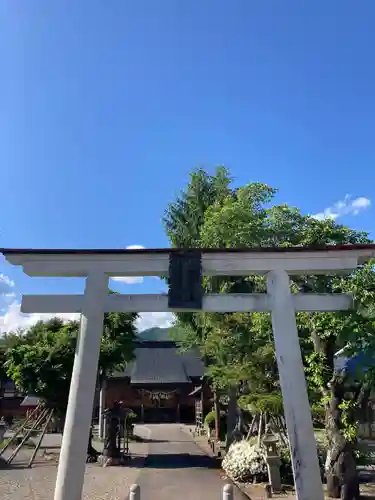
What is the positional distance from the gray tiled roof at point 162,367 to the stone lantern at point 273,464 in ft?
89.6

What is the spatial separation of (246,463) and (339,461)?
4.58 metres

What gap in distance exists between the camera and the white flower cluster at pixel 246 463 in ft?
45.5

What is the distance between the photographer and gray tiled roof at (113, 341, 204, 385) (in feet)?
138

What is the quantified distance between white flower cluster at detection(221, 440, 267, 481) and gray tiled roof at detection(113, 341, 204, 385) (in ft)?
84.9

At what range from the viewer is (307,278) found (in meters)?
10.8

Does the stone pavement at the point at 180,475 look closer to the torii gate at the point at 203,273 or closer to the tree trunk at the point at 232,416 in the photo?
the tree trunk at the point at 232,416

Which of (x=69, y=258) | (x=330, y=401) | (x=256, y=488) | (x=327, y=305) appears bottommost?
(x=256, y=488)

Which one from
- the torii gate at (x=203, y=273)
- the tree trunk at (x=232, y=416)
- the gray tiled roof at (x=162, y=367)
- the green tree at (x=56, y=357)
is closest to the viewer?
the torii gate at (x=203, y=273)

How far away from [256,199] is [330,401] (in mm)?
7294

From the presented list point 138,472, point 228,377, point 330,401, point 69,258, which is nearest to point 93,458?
point 138,472

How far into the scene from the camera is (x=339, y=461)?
33.7 feet

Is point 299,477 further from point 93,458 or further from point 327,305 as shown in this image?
point 93,458

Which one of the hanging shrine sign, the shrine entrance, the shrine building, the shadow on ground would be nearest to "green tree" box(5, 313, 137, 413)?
the shadow on ground

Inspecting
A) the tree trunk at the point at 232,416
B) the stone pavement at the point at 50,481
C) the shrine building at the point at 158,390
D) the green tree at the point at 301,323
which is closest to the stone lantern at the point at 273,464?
the green tree at the point at 301,323
